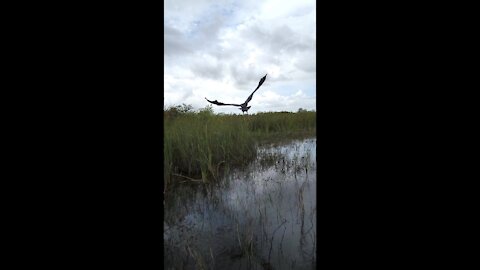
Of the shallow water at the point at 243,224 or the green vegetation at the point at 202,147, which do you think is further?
the green vegetation at the point at 202,147

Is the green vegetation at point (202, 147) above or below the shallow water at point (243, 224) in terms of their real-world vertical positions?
above

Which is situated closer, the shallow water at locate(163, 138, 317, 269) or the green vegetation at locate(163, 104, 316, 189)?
the shallow water at locate(163, 138, 317, 269)

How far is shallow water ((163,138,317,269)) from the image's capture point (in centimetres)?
148

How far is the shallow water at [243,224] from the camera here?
1482mm

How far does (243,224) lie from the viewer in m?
1.82

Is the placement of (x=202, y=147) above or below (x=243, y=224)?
above

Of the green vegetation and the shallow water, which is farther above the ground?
the green vegetation

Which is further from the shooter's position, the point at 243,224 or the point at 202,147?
the point at 202,147
